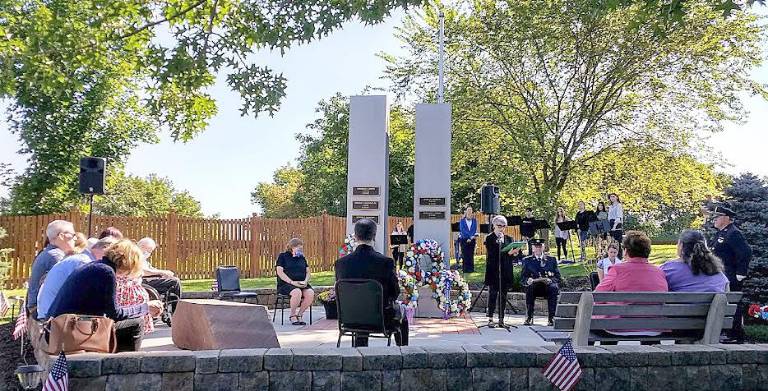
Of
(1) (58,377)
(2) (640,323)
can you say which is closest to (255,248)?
(2) (640,323)

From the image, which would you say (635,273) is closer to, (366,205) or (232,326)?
(232,326)

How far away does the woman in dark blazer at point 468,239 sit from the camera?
1425 centimetres

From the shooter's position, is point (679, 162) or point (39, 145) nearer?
point (679, 162)

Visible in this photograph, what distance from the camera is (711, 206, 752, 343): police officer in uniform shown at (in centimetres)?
704

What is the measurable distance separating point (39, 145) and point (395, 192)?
12826mm

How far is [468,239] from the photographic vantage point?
14250mm

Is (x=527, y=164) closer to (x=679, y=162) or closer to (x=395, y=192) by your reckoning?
(x=679, y=162)

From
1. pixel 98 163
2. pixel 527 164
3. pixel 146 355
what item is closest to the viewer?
pixel 146 355

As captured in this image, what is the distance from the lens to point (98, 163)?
1038 centimetres

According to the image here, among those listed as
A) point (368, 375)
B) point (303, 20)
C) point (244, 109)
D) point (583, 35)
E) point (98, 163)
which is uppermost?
point (583, 35)

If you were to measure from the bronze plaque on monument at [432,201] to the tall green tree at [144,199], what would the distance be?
58.7ft

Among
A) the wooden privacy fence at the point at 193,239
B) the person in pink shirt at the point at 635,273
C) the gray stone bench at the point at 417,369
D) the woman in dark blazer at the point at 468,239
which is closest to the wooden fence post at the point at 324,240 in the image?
the wooden privacy fence at the point at 193,239

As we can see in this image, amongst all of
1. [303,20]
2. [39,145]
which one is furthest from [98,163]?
[39,145]

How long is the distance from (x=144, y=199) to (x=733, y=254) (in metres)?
30.8
